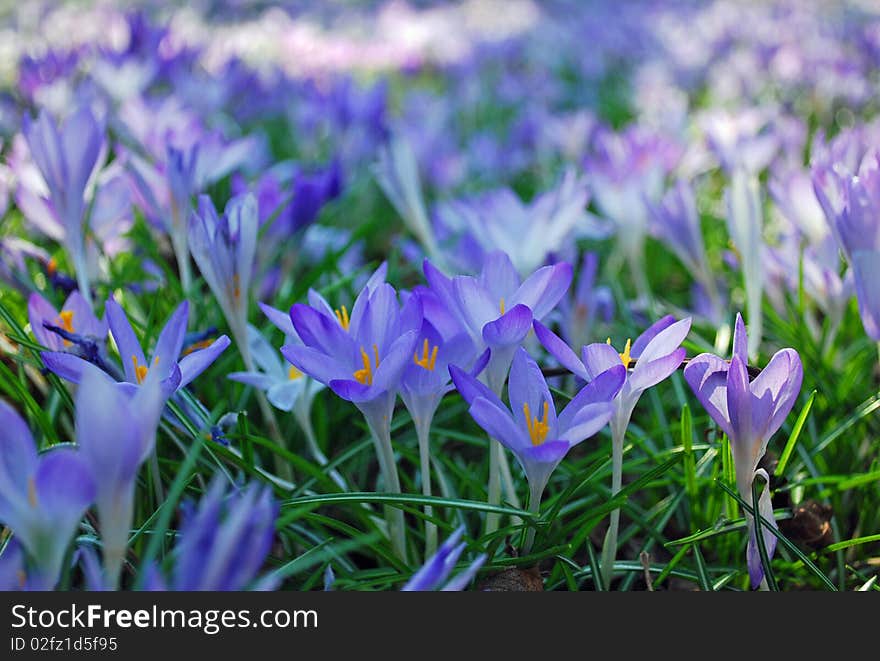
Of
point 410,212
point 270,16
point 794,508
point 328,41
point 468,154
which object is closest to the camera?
point 794,508

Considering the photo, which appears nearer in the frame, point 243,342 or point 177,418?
point 177,418

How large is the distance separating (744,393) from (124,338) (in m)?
0.67

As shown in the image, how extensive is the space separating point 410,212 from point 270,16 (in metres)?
5.77

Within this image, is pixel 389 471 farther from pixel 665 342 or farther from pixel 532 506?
pixel 665 342

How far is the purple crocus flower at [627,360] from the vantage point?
31.6 inches

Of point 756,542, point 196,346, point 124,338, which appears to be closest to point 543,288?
point 756,542

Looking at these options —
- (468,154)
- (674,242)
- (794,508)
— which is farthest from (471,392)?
(468,154)

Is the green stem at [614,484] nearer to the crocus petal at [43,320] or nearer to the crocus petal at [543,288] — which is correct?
the crocus petal at [543,288]

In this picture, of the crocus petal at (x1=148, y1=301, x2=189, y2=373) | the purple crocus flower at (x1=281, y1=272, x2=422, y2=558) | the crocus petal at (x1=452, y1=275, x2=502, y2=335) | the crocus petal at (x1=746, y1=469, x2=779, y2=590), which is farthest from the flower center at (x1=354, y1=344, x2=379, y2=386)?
the crocus petal at (x1=746, y1=469, x2=779, y2=590)

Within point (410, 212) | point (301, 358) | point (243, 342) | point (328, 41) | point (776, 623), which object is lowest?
point (776, 623)

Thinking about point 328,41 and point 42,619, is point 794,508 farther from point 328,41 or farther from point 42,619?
point 328,41

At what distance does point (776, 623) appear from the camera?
762 millimetres

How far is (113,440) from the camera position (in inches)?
24.5

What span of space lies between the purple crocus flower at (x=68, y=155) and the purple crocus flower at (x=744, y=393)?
89cm
